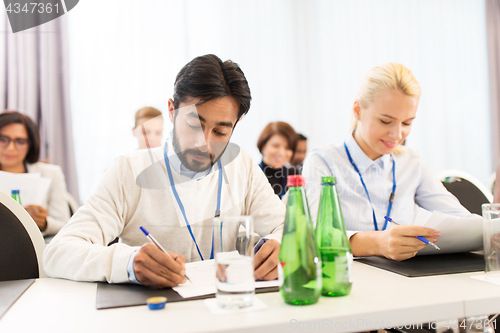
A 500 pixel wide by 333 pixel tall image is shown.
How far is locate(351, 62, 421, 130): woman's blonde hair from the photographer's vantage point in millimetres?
1439

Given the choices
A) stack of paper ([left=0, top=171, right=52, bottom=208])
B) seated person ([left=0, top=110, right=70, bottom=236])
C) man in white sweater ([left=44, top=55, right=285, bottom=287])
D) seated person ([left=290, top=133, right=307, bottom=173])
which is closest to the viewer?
man in white sweater ([left=44, top=55, right=285, bottom=287])

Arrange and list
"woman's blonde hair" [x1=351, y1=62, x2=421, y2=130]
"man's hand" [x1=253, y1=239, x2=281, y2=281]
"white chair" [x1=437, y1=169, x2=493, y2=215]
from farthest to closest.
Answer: "white chair" [x1=437, y1=169, x2=493, y2=215] → "woman's blonde hair" [x1=351, y1=62, x2=421, y2=130] → "man's hand" [x1=253, y1=239, x2=281, y2=281]

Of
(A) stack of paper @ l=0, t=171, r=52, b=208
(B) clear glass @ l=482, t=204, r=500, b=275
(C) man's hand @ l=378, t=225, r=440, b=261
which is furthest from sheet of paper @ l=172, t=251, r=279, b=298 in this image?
(A) stack of paper @ l=0, t=171, r=52, b=208

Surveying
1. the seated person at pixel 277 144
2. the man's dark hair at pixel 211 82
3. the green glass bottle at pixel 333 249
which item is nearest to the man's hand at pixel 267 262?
the green glass bottle at pixel 333 249

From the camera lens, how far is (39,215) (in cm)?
222

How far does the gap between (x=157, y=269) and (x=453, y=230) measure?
74cm

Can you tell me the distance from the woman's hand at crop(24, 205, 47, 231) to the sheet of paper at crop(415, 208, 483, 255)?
6.54 ft

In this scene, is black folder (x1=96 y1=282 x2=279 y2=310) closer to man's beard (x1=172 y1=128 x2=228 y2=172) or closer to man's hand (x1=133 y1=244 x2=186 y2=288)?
man's hand (x1=133 y1=244 x2=186 y2=288)

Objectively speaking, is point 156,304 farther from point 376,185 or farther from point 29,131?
point 29,131

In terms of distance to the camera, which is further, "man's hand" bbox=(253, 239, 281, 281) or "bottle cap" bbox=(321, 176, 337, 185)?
"man's hand" bbox=(253, 239, 281, 281)

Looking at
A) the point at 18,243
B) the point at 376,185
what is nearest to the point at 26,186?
the point at 18,243

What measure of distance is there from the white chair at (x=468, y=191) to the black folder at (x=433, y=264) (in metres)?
0.72

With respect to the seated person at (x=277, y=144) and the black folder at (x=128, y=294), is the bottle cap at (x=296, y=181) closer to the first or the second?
the black folder at (x=128, y=294)

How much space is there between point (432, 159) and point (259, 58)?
2.09 meters
